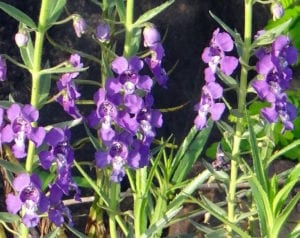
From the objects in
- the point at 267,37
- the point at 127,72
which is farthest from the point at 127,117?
the point at 267,37

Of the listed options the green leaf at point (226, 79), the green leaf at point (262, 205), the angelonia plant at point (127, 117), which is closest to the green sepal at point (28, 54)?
the angelonia plant at point (127, 117)

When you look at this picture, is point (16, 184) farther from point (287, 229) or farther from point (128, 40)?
point (287, 229)

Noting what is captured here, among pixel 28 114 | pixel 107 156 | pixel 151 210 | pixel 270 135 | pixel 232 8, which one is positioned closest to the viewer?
pixel 28 114

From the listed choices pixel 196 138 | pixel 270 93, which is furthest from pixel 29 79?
pixel 270 93

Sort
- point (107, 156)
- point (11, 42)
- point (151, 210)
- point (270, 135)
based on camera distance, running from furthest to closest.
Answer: point (11, 42) → point (151, 210) → point (270, 135) → point (107, 156)

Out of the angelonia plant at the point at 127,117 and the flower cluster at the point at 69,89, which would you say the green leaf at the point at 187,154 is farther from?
the flower cluster at the point at 69,89
